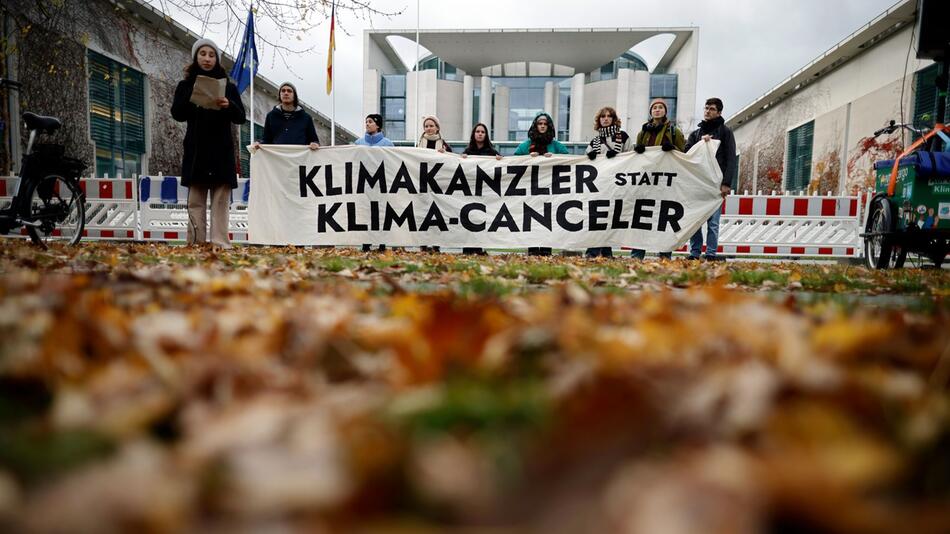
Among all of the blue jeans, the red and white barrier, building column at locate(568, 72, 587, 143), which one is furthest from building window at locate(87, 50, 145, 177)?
building column at locate(568, 72, 587, 143)

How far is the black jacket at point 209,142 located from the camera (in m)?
6.90

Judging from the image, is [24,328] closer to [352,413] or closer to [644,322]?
[352,413]

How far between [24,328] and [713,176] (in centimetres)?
A: 766

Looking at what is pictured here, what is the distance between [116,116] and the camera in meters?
15.8

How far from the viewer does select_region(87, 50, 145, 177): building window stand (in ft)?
48.4

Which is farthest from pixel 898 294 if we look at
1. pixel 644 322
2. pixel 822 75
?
pixel 822 75

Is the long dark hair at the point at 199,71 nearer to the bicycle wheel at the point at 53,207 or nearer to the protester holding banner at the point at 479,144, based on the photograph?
the bicycle wheel at the point at 53,207

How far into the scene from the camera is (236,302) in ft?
6.70

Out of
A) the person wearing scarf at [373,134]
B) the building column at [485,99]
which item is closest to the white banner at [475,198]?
the person wearing scarf at [373,134]

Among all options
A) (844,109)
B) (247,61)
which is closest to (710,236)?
(247,61)

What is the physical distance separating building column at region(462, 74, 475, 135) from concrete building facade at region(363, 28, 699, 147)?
7 centimetres

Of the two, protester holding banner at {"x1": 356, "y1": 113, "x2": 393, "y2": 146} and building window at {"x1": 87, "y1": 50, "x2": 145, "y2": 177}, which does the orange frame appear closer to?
protester holding banner at {"x1": 356, "y1": 113, "x2": 393, "y2": 146}

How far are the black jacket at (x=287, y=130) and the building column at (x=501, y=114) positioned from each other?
30940 mm

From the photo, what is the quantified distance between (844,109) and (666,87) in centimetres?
1903
